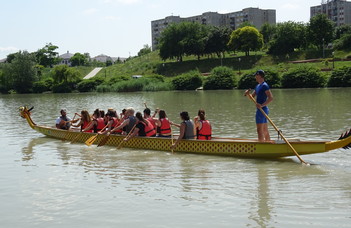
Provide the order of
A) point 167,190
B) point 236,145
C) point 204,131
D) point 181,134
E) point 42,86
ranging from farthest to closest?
point 42,86 < point 181,134 < point 204,131 < point 236,145 < point 167,190

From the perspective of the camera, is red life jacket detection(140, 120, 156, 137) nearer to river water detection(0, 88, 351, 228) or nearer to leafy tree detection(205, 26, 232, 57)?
river water detection(0, 88, 351, 228)

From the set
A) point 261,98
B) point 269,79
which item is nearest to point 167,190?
point 261,98

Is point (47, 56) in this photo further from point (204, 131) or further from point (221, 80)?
point (204, 131)

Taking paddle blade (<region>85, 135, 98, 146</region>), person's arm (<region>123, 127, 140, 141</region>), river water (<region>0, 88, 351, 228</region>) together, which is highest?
person's arm (<region>123, 127, 140, 141</region>)

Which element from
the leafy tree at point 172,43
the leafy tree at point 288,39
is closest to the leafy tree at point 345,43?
the leafy tree at point 288,39

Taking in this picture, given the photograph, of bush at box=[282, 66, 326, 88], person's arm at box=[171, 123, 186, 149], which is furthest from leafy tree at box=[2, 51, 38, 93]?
person's arm at box=[171, 123, 186, 149]

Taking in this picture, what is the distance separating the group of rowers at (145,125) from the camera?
13297mm

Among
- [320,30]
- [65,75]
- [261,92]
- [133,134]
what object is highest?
[320,30]

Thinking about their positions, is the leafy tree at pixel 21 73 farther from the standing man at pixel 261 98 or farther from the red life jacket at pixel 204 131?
the standing man at pixel 261 98

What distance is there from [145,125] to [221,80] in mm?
53059

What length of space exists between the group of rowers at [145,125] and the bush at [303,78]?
46622 mm

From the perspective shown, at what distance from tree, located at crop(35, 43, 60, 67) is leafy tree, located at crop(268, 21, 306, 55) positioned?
78.2m

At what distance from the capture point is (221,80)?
66.7m

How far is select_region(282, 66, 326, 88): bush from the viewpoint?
58062mm
